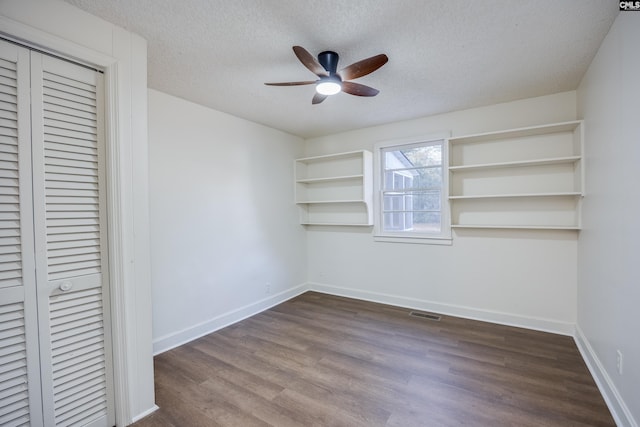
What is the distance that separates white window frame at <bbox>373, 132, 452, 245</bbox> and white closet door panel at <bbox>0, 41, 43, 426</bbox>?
3469 millimetres

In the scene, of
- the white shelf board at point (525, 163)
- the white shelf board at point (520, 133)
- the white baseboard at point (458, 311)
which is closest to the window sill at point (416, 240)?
the white baseboard at point (458, 311)

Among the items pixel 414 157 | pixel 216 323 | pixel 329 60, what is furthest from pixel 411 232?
pixel 216 323

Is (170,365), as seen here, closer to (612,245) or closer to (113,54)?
(113,54)

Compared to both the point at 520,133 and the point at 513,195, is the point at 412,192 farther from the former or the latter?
the point at 520,133

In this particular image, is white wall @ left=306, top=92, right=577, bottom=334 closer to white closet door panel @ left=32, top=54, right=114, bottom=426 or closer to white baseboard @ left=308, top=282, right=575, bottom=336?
white baseboard @ left=308, top=282, right=575, bottom=336

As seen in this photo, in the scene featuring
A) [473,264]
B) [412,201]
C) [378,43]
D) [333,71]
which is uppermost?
[378,43]

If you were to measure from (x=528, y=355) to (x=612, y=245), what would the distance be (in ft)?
4.13

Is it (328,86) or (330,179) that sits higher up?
(328,86)

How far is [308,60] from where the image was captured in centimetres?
188

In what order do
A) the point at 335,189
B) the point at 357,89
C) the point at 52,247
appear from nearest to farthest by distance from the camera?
the point at 52,247 → the point at 357,89 → the point at 335,189

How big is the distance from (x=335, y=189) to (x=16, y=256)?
3508 mm

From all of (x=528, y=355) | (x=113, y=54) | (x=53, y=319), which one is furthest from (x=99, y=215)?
(x=528, y=355)

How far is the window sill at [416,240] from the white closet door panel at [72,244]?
125 inches

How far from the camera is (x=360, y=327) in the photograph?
325cm
